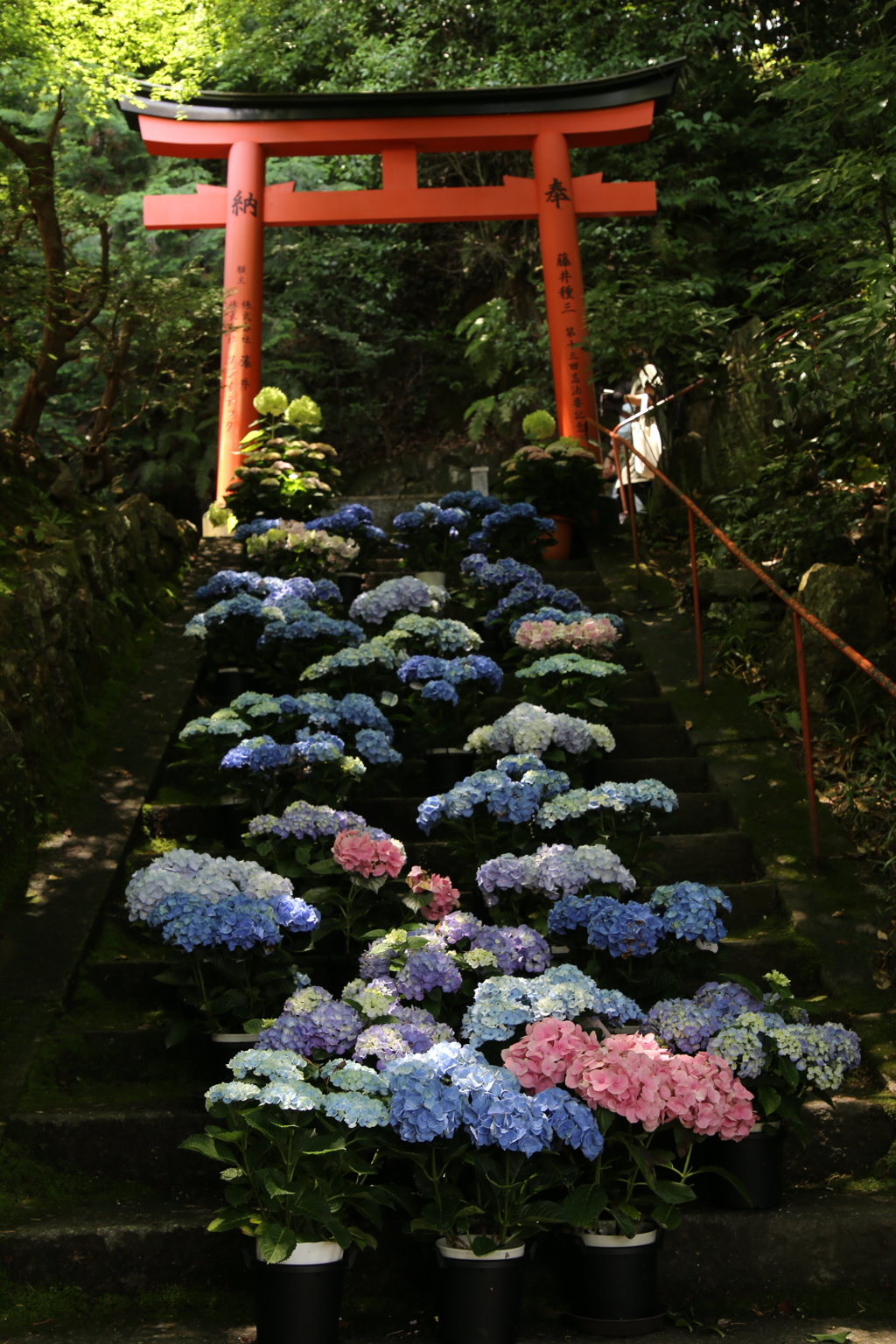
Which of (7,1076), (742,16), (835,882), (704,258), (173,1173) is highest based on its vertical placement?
(742,16)

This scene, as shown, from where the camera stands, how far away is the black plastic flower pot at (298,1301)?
245 cm

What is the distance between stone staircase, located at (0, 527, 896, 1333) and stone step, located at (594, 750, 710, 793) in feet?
3.10

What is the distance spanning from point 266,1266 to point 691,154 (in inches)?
491

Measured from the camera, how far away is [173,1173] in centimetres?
312

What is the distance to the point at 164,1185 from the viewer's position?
3.12 meters

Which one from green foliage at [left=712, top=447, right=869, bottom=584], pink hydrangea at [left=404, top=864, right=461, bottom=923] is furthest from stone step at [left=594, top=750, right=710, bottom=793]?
green foliage at [left=712, top=447, right=869, bottom=584]

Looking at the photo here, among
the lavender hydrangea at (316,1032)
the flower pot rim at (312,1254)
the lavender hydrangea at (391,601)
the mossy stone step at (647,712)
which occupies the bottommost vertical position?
the flower pot rim at (312,1254)

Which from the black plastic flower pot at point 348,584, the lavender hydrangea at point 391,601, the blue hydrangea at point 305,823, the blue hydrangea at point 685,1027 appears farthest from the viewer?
the black plastic flower pot at point 348,584

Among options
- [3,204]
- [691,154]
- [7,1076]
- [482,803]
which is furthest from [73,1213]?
[691,154]

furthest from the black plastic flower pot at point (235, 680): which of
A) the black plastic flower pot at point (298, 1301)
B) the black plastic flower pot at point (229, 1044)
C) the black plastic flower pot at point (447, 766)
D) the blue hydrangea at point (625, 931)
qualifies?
the black plastic flower pot at point (298, 1301)

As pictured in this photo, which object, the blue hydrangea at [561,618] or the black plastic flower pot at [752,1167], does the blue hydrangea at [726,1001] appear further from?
the blue hydrangea at [561,618]

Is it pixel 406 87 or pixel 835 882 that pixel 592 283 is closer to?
pixel 406 87

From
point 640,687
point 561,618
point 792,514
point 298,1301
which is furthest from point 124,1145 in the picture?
point 792,514

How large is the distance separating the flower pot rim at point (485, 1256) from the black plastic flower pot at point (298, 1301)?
24 centimetres
